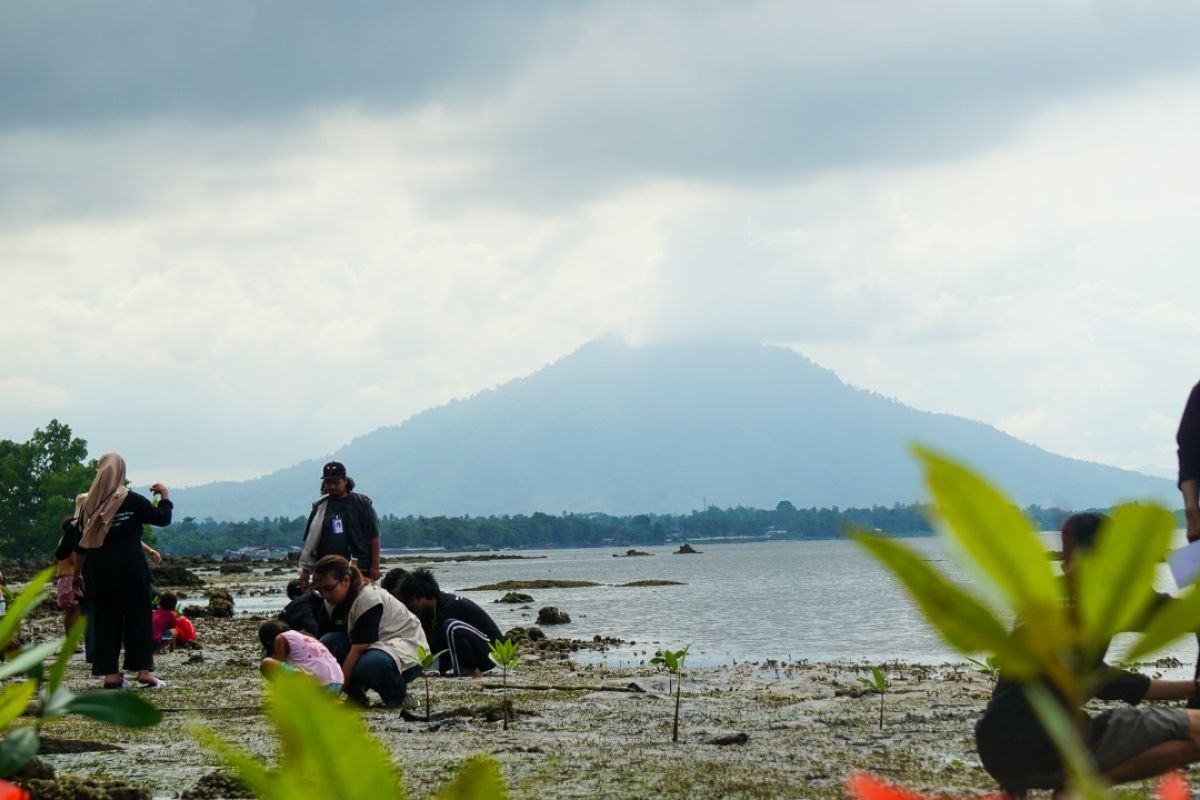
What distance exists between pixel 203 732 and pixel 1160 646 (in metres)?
0.43

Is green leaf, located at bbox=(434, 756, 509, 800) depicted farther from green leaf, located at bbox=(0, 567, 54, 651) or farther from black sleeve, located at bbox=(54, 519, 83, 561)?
black sleeve, located at bbox=(54, 519, 83, 561)

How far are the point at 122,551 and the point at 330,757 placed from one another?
33.7 ft

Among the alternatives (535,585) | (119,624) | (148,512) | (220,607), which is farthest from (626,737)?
(535,585)

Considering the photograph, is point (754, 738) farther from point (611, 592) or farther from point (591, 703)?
point (611, 592)

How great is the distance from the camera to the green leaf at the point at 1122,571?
57cm

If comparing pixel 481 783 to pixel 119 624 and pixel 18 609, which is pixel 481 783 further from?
pixel 119 624

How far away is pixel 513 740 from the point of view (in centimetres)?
789

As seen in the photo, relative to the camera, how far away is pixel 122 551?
10.2 metres

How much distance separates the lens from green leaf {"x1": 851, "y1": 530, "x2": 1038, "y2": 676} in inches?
22.1

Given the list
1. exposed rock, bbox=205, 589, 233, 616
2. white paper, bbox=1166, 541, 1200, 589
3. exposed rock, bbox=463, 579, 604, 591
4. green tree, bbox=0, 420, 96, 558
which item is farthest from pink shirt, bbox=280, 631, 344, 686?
green tree, bbox=0, 420, 96, 558

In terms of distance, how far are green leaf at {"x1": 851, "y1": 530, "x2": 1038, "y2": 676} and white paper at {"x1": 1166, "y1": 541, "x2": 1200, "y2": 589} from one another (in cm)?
410

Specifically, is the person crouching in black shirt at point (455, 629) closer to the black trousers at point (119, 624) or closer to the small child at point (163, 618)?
the black trousers at point (119, 624)

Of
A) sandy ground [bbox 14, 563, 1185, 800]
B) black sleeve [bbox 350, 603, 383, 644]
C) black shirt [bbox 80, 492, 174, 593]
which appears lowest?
sandy ground [bbox 14, 563, 1185, 800]

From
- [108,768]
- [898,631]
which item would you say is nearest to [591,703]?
[108,768]
